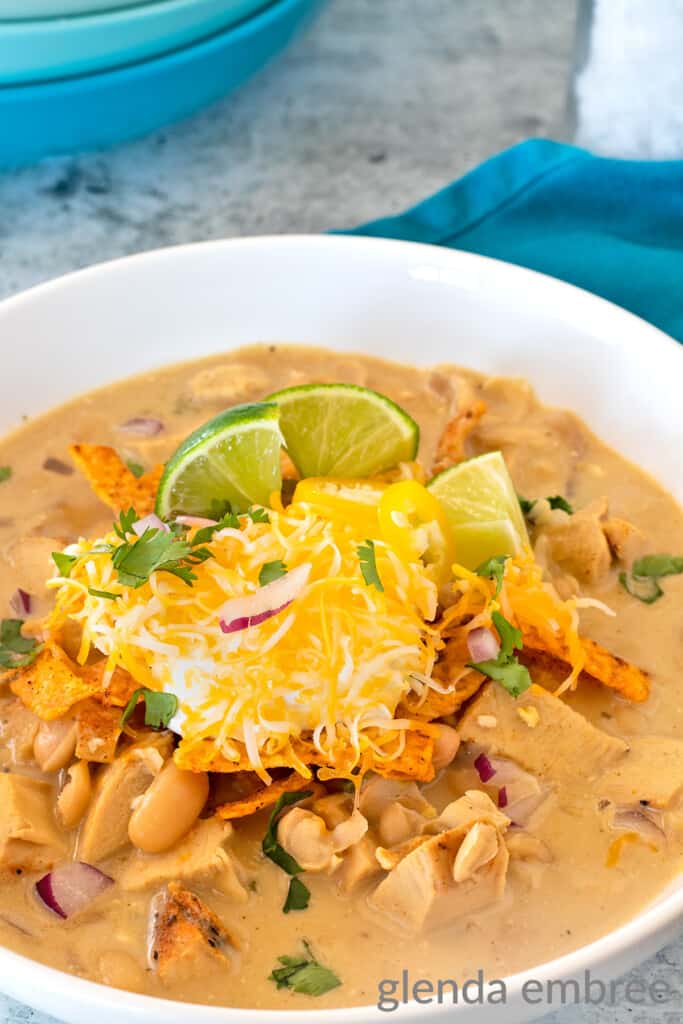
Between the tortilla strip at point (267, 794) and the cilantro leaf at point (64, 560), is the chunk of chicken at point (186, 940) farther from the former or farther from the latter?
the cilantro leaf at point (64, 560)

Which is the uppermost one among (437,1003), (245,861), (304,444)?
(304,444)

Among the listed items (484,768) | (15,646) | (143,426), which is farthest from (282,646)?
(143,426)

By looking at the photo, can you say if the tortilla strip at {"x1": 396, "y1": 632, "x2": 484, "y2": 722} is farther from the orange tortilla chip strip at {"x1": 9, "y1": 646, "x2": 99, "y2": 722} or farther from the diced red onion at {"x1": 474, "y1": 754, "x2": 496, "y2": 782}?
the orange tortilla chip strip at {"x1": 9, "y1": 646, "x2": 99, "y2": 722}

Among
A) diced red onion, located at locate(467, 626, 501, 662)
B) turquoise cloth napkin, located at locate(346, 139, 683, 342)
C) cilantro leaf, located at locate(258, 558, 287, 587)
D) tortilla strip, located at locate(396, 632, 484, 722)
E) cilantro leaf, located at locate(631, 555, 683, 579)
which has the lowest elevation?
cilantro leaf, located at locate(631, 555, 683, 579)

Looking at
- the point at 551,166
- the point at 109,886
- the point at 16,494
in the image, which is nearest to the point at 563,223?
the point at 551,166

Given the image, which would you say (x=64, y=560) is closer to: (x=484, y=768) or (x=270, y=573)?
(x=270, y=573)

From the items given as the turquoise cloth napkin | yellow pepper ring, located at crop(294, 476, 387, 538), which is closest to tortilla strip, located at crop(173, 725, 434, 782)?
yellow pepper ring, located at crop(294, 476, 387, 538)

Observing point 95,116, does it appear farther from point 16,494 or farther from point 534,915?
point 534,915
